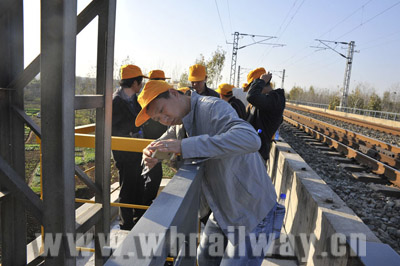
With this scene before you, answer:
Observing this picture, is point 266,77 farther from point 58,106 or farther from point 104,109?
point 58,106

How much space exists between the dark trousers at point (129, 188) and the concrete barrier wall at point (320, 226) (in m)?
2.16

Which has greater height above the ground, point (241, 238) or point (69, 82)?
point (69, 82)

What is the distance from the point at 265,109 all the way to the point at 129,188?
219 cm

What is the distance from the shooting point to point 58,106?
1.54 meters

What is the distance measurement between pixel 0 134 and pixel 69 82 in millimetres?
919

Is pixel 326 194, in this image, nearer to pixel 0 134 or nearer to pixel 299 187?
pixel 299 187

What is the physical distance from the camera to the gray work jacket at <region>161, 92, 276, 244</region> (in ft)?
6.25

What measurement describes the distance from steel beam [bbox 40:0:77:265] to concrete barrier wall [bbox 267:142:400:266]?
1936mm

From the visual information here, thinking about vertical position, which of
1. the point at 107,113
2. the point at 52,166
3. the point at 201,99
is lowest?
the point at 52,166

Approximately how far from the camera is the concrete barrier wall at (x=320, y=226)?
2100 millimetres

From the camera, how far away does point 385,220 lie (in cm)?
427

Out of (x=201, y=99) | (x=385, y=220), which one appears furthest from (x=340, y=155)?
(x=201, y=99)

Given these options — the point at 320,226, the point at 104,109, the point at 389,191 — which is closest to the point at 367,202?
the point at 389,191

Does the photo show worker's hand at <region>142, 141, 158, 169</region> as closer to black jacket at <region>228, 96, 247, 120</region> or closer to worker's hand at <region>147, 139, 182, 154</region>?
worker's hand at <region>147, 139, 182, 154</region>
